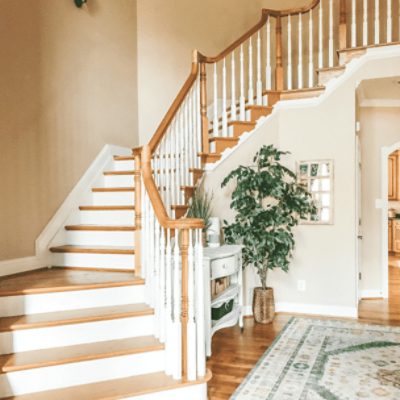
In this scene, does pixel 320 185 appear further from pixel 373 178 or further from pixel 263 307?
pixel 263 307

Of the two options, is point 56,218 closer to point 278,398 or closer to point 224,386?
point 224,386

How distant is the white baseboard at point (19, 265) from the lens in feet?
11.9

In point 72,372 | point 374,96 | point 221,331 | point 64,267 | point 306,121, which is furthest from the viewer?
point 374,96

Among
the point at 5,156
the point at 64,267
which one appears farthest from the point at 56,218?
the point at 5,156

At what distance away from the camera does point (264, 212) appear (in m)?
4.47

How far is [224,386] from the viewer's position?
305cm

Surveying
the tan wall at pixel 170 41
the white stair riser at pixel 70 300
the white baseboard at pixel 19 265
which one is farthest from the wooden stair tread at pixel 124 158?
the white stair riser at pixel 70 300

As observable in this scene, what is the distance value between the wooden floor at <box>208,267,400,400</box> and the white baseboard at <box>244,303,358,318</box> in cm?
13

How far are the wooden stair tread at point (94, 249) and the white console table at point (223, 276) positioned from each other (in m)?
0.71

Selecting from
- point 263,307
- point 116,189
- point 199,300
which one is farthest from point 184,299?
point 116,189

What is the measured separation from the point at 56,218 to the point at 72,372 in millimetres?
1827

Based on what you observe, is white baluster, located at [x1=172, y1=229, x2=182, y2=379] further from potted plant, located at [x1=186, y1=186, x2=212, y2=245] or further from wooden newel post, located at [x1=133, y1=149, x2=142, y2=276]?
potted plant, located at [x1=186, y1=186, x2=212, y2=245]

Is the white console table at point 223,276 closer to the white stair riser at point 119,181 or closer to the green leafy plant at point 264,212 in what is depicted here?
the green leafy plant at point 264,212

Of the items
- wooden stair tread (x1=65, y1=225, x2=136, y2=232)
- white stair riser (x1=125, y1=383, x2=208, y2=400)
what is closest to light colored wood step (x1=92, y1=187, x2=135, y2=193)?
wooden stair tread (x1=65, y1=225, x2=136, y2=232)
